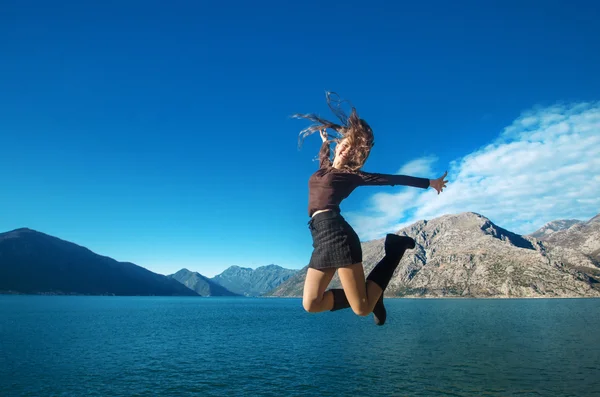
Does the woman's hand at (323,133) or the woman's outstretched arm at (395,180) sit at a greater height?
the woman's hand at (323,133)

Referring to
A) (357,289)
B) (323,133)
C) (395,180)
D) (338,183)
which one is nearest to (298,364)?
(357,289)

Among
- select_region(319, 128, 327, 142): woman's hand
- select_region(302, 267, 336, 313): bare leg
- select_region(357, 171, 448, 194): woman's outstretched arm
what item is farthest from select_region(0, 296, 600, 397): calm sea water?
select_region(357, 171, 448, 194): woman's outstretched arm

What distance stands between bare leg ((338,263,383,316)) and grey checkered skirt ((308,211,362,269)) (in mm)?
116

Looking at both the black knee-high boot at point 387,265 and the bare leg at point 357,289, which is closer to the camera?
the bare leg at point 357,289

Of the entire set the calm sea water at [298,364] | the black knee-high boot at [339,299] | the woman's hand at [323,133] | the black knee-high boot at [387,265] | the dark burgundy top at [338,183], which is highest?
the woman's hand at [323,133]

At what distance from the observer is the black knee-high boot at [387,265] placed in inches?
208

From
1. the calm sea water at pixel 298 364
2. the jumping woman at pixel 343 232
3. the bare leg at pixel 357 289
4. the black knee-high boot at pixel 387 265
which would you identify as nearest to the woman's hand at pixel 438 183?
the jumping woman at pixel 343 232

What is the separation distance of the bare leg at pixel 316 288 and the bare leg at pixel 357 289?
19cm

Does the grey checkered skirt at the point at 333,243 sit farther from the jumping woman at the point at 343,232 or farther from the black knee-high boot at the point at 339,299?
the black knee-high boot at the point at 339,299

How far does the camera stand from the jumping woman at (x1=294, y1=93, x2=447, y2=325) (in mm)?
4820

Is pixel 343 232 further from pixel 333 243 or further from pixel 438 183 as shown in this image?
pixel 438 183

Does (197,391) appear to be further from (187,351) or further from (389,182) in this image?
(389,182)

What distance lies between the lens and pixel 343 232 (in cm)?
491

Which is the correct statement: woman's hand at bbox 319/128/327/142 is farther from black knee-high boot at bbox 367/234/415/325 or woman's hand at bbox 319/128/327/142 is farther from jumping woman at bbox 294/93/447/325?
Answer: black knee-high boot at bbox 367/234/415/325
